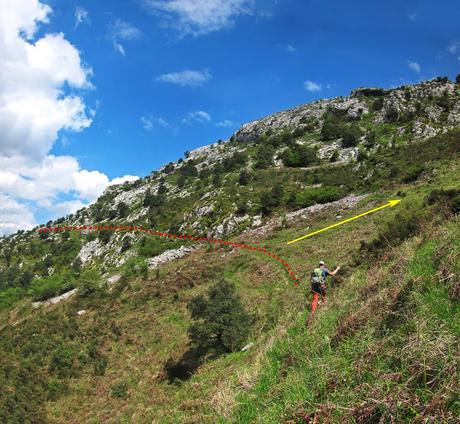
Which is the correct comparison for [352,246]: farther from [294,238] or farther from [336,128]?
[336,128]

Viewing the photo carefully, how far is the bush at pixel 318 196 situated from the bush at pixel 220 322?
84.9ft

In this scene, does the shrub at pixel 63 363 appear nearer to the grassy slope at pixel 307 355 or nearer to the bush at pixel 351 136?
the grassy slope at pixel 307 355

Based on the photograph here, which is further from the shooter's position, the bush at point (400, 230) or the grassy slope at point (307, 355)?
the bush at point (400, 230)

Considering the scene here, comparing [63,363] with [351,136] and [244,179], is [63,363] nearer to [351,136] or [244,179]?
[244,179]

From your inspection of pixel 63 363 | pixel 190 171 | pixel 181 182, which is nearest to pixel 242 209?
pixel 63 363

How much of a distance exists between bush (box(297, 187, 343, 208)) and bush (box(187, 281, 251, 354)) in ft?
84.9

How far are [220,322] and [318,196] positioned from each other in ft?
98.8

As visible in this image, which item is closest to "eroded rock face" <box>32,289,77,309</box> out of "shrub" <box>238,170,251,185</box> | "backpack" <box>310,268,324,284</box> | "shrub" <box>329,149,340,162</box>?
"shrub" <box>238,170,251,185</box>

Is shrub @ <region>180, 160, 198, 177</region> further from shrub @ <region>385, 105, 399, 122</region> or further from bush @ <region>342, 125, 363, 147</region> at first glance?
shrub @ <region>385, 105, 399, 122</region>

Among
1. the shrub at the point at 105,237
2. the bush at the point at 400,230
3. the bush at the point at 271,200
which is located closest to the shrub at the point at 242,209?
the bush at the point at 271,200

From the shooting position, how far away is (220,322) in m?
21.8

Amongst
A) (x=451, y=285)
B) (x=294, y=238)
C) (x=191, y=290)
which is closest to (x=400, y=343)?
(x=451, y=285)

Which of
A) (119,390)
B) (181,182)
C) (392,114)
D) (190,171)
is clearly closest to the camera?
(119,390)

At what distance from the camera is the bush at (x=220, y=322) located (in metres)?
20.9
